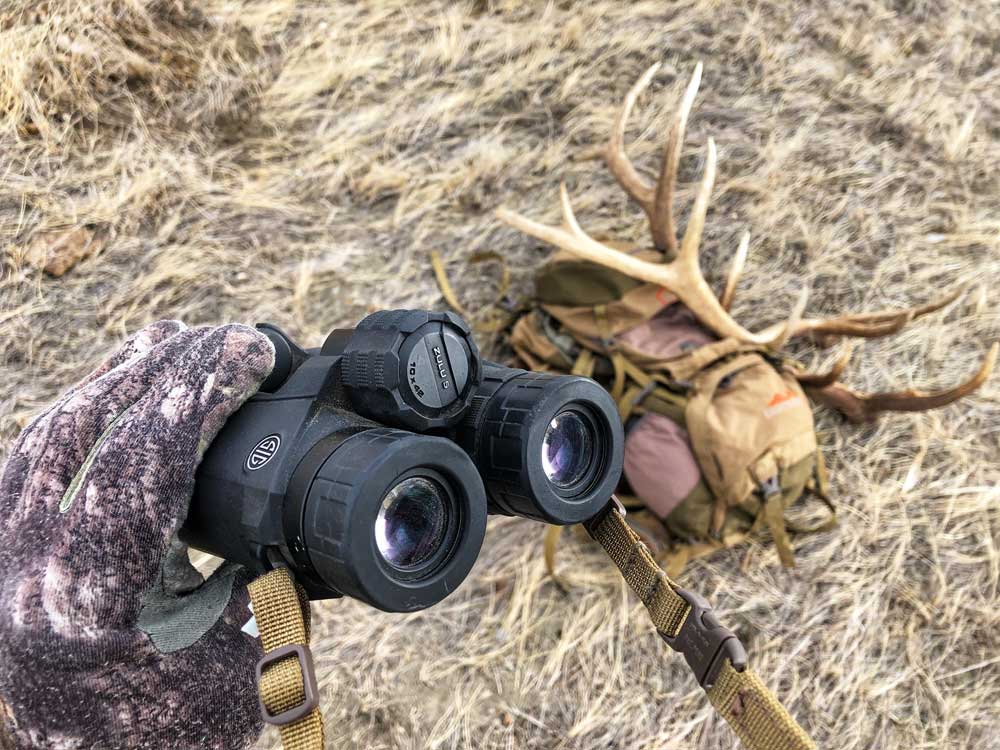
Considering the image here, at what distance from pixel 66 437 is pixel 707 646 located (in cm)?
128

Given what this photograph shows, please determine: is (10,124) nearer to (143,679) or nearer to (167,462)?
(167,462)

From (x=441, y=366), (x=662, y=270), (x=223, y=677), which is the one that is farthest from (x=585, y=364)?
(x=223, y=677)

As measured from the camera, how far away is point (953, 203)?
3.33 metres

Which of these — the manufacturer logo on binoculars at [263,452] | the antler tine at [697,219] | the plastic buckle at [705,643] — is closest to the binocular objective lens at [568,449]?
the plastic buckle at [705,643]

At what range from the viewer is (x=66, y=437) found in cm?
140

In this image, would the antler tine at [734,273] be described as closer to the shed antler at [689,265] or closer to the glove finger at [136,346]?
the shed antler at [689,265]

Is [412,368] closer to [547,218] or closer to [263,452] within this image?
[263,452]

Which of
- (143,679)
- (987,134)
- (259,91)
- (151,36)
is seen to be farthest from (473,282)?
(987,134)

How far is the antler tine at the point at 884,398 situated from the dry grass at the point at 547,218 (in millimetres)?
151

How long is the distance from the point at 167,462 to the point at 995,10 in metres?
4.34

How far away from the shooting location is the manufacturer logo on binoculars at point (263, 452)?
1.25 meters

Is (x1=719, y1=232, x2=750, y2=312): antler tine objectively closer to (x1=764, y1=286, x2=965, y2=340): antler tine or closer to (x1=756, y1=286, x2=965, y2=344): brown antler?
(x1=756, y1=286, x2=965, y2=344): brown antler

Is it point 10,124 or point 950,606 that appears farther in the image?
point 950,606

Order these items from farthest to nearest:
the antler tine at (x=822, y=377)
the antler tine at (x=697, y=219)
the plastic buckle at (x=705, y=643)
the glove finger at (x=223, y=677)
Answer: the antler tine at (x=822, y=377) → the antler tine at (x=697, y=219) → the glove finger at (x=223, y=677) → the plastic buckle at (x=705, y=643)
